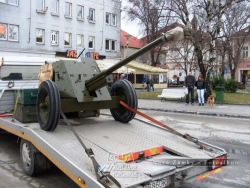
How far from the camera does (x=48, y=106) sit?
5.10m

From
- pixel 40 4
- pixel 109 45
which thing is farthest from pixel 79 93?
pixel 109 45

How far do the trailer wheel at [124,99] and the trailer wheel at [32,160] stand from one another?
1733mm

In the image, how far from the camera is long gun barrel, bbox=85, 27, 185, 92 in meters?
4.10

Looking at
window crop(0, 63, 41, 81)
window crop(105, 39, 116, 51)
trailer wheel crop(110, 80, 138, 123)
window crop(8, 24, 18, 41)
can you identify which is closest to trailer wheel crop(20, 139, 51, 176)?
trailer wheel crop(110, 80, 138, 123)

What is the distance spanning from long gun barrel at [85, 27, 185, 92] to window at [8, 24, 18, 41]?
75.8ft

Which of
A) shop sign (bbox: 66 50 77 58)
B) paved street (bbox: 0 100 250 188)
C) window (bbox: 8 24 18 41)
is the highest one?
window (bbox: 8 24 18 41)

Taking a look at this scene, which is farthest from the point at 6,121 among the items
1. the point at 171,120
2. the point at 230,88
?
the point at 230,88

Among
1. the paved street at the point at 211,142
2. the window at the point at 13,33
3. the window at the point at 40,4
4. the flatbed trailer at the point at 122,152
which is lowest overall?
the paved street at the point at 211,142

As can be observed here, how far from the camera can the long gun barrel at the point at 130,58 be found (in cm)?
410

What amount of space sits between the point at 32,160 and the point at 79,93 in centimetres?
142

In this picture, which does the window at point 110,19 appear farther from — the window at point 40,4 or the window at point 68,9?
the window at point 40,4

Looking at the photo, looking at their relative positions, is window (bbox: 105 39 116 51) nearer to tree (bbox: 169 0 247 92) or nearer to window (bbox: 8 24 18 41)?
window (bbox: 8 24 18 41)

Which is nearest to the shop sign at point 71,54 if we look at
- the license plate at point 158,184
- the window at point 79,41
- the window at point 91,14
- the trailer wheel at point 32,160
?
the window at point 79,41

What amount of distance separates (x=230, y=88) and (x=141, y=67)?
1277cm
